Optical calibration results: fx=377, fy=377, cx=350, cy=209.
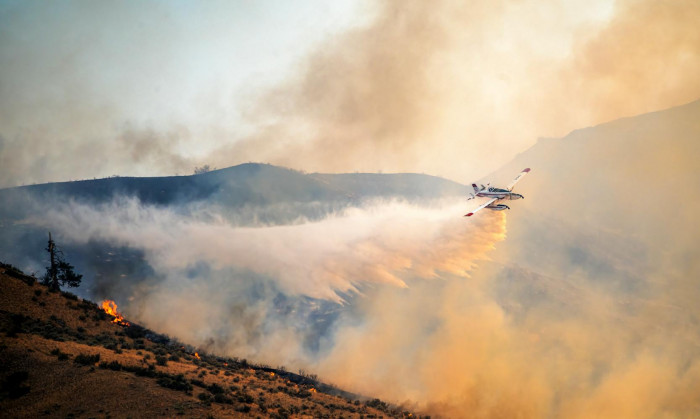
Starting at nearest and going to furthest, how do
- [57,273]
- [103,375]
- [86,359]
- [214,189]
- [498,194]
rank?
[103,375] < [86,359] < [57,273] < [498,194] < [214,189]

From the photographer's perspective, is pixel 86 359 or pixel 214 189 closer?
pixel 86 359

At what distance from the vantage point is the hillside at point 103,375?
77.4ft

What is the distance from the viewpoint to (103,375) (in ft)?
88.3

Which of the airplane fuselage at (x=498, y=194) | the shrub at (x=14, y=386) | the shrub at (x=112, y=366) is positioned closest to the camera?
the shrub at (x=14, y=386)

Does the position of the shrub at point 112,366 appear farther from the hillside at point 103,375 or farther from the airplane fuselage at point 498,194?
the airplane fuselage at point 498,194

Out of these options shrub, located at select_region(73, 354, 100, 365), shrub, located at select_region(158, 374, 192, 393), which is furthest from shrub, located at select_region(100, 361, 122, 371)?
shrub, located at select_region(158, 374, 192, 393)

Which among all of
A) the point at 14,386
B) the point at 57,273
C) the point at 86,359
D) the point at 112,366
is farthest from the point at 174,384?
the point at 57,273

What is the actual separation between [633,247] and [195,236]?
191m

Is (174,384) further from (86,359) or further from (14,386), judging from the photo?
(14,386)

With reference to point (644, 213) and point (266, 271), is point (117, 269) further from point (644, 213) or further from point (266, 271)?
point (644, 213)

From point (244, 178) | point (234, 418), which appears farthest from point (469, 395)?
point (244, 178)

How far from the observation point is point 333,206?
580 feet

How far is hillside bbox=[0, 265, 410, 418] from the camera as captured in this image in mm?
23578

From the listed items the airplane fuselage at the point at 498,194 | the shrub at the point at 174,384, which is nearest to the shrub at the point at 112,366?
the shrub at the point at 174,384
